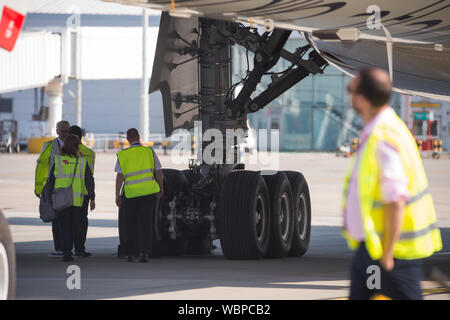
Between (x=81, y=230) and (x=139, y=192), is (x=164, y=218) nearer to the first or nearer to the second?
(x=139, y=192)

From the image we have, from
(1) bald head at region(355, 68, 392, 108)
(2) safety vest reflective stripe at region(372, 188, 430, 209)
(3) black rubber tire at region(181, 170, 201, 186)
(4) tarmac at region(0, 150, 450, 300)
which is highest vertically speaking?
(1) bald head at region(355, 68, 392, 108)

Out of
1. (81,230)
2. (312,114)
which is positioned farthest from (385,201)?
(312,114)

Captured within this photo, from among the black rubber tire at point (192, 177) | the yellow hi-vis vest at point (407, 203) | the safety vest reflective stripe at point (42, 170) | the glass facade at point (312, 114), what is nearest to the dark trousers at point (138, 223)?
the black rubber tire at point (192, 177)

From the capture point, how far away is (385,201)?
17.4ft

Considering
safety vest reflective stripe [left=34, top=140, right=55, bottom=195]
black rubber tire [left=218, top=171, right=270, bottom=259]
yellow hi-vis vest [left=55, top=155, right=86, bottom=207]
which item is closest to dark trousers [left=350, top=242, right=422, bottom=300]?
black rubber tire [left=218, top=171, right=270, bottom=259]

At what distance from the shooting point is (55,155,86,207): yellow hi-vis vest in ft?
Result: 43.4

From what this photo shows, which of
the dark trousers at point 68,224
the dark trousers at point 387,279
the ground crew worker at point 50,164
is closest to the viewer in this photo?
the dark trousers at point 387,279

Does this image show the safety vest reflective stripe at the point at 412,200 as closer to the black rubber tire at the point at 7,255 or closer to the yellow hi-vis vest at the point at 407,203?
the yellow hi-vis vest at the point at 407,203

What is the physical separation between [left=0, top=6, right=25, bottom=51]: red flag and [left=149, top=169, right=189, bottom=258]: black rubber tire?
654 cm

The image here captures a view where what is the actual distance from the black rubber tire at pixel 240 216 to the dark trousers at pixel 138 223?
97 cm

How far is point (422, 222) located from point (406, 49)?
8.55 meters

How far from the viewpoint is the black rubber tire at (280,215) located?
14.0m

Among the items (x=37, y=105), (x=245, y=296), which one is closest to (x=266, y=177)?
(x=245, y=296)

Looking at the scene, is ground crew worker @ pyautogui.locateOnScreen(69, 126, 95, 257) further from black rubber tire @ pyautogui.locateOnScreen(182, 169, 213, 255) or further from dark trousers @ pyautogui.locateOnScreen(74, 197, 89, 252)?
black rubber tire @ pyautogui.locateOnScreen(182, 169, 213, 255)
